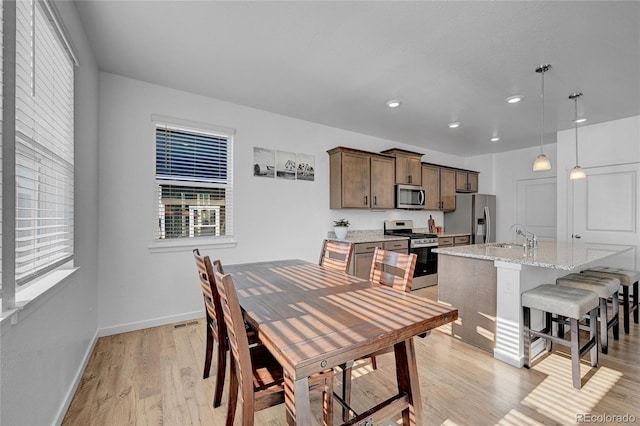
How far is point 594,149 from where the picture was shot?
4375mm

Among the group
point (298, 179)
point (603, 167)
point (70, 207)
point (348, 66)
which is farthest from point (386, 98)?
point (603, 167)

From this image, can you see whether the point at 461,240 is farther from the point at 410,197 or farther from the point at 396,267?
the point at 396,267

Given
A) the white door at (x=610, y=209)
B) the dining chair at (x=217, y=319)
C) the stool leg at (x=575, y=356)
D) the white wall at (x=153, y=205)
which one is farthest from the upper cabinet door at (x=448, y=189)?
the dining chair at (x=217, y=319)

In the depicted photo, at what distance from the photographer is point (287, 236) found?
160 inches

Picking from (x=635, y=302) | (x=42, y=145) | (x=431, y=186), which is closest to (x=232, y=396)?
(x=42, y=145)

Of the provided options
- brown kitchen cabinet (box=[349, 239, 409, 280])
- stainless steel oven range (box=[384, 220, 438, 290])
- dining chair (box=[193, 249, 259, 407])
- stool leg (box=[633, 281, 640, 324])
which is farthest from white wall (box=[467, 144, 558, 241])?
dining chair (box=[193, 249, 259, 407])

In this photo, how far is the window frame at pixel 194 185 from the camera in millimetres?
3100

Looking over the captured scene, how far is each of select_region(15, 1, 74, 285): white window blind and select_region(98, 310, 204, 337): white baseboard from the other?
1247 millimetres

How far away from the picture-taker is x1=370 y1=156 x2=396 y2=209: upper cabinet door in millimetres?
4723

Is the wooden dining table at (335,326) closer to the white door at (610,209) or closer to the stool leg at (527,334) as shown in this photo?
the stool leg at (527,334)

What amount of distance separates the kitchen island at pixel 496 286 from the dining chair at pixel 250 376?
1863mm

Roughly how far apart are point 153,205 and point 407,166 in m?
4.21

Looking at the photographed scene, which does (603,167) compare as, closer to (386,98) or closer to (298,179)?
(386,98)

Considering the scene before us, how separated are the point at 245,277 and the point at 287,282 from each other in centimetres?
37
